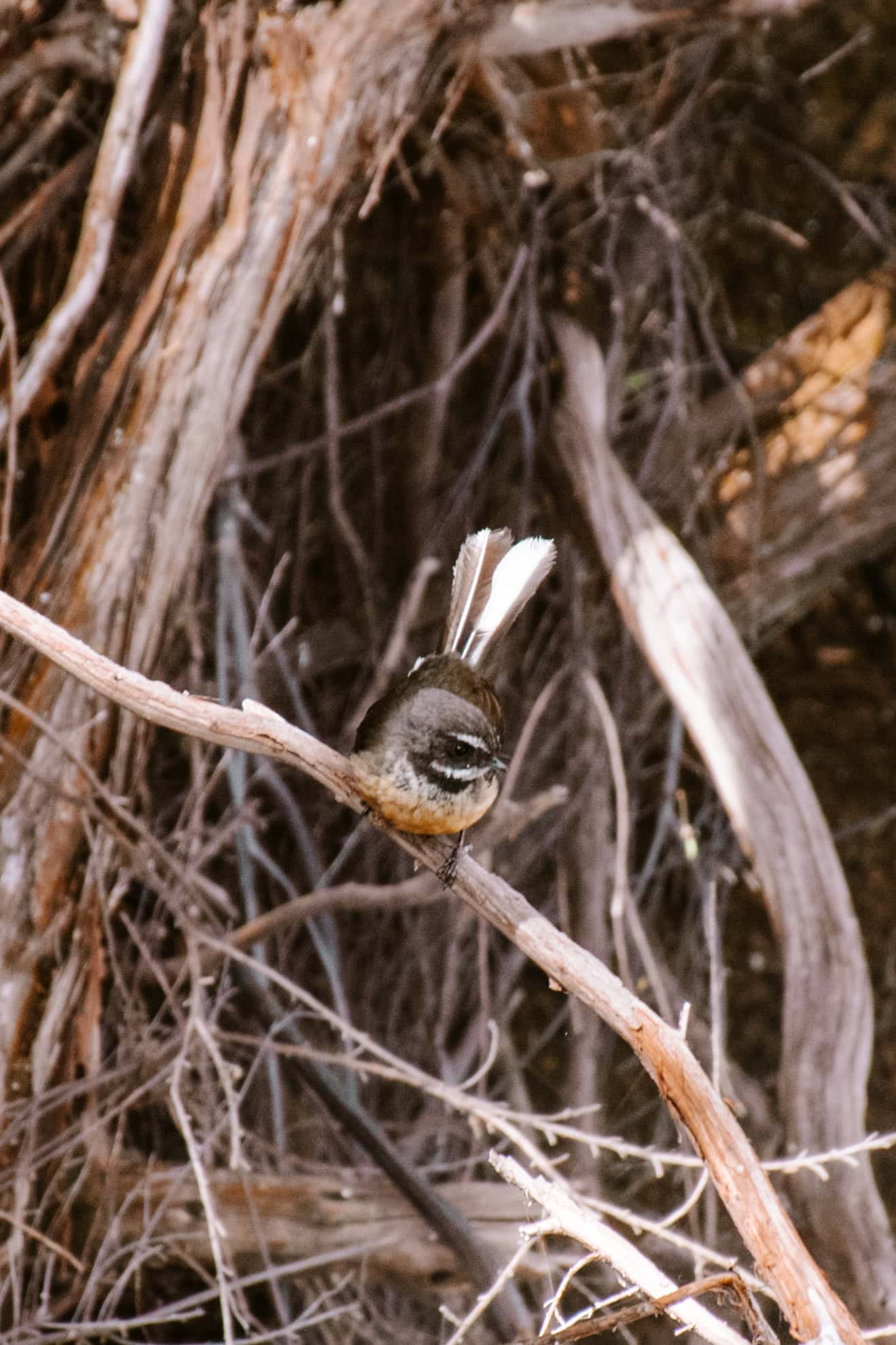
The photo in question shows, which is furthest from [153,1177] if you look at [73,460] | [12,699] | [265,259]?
[265,259]

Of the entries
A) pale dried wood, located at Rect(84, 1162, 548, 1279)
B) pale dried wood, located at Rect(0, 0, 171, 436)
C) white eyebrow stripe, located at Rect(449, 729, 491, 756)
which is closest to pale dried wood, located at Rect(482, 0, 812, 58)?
pale dried wood, located at Rect(0, 0, 171, 436)

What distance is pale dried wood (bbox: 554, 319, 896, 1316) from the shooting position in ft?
9.64

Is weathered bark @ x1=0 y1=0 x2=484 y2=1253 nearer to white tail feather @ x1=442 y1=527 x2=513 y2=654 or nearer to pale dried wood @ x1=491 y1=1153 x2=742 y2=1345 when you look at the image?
white tail feather @ x1=442 y1=527 x2=513 y2=654

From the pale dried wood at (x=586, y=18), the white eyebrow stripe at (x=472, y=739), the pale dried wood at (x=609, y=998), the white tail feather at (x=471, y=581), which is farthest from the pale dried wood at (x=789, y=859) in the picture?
the pale dried wood at (x=609, y=998)

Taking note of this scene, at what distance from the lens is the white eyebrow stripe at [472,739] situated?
2385 mm

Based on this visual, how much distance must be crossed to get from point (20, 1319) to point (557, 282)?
2751mm

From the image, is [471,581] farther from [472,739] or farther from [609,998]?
[609,998]

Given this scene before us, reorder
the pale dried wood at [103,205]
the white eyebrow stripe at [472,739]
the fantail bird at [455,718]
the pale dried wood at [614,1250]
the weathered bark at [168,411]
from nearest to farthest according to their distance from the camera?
1. the pale dried wood at [614,1250]
2. the fantail bird at [455,718]
3. the white eyebrow stripe at [472,739]
4. the weathered bark at [168,411]
5. the pale dried wood at [103,205]

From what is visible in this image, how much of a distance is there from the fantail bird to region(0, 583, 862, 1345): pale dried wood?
29 centimetres

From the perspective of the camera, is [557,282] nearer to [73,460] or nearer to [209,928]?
[73,460]

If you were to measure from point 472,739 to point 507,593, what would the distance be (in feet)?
1.28

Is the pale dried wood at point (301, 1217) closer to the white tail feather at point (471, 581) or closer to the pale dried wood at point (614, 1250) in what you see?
the white tail feather at point (471, 581)

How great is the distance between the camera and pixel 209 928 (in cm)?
300

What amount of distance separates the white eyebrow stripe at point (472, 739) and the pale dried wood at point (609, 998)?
42 cm
